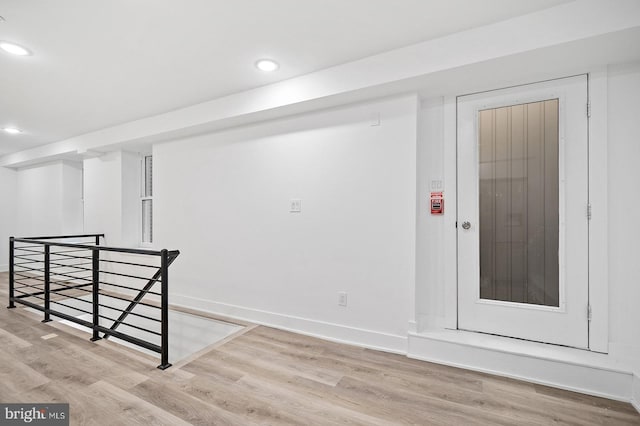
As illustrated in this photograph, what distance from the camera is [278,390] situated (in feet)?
6.88

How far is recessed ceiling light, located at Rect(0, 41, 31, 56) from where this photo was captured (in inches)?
91.7

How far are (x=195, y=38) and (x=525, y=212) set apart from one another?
3.02 m

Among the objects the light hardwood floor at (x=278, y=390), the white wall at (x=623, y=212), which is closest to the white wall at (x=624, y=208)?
the white wall at (x=623, y=212)

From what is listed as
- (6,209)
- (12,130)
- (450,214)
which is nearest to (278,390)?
(450,214)

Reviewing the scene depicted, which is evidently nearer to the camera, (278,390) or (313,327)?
(278,390)

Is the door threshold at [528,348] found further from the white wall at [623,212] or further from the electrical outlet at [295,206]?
the electrical outlet at [295,206]

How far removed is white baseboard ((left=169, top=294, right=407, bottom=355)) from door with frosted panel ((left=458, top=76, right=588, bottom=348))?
68 centimetres

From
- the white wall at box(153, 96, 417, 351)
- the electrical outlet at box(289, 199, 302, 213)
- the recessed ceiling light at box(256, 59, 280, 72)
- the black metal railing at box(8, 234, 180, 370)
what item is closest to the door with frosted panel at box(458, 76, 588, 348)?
the white wall at box(153, 96, 417, 351)

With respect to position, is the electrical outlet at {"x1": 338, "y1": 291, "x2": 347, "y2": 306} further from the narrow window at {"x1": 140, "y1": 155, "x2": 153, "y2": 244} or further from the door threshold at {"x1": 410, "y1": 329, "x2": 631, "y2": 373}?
the narrow window at {"x1": 140, "y1": 155, "x2": 153, "y2": 244}

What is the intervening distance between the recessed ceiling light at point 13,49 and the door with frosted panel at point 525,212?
371 cm

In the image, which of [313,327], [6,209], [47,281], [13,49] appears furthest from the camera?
[6,209]

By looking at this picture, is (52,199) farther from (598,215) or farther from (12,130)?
(598,215)

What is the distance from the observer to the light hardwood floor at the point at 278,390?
1.81 metres

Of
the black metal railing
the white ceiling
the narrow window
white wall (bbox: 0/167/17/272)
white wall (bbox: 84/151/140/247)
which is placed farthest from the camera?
white wall (bbox: 0/167/17/272)
